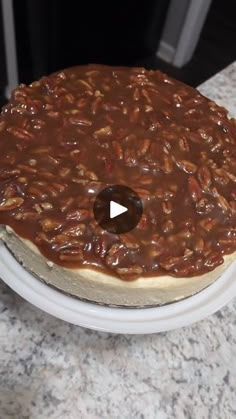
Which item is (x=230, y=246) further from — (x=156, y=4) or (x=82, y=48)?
A: (x=156, y=4)

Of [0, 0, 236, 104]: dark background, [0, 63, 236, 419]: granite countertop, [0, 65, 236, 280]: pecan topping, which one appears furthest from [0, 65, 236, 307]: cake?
[0, 0, 236, 104]: dark background

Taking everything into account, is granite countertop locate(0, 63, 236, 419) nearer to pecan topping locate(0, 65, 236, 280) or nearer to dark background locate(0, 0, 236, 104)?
pecan topping locate(0, 65, 236, 280)

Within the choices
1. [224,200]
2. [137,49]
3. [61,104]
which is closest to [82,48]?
[137,49]

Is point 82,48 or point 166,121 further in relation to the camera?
point 82,48
